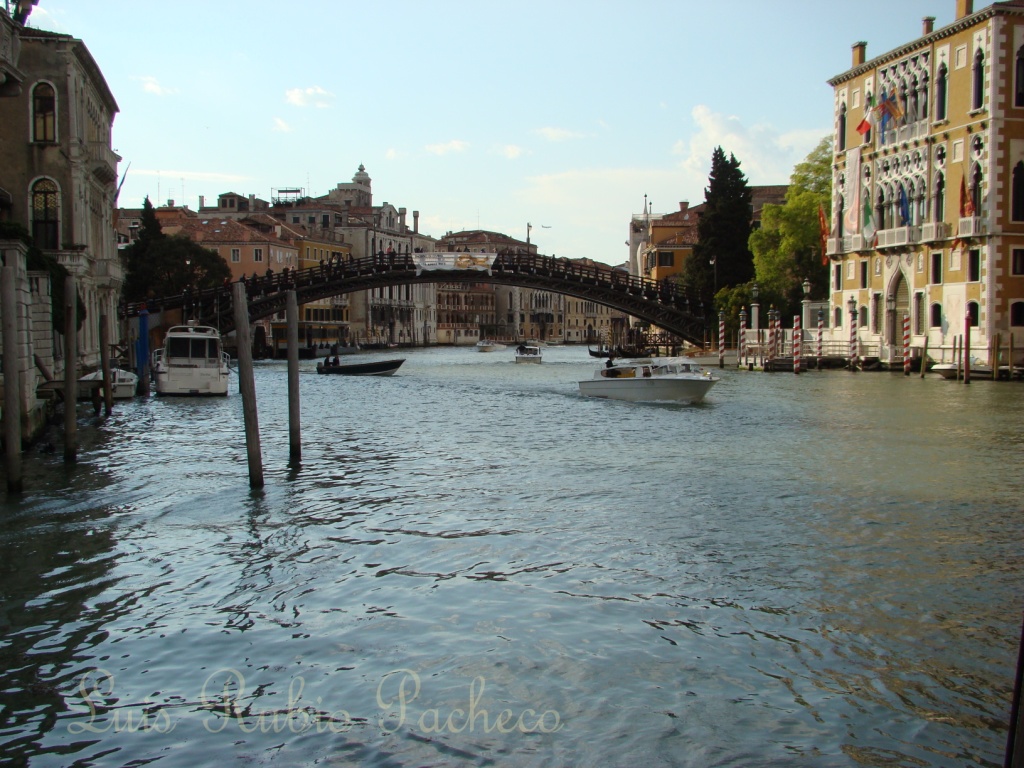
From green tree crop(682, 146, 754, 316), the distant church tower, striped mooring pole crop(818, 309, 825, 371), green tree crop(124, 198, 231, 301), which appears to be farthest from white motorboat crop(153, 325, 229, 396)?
the distant church tower

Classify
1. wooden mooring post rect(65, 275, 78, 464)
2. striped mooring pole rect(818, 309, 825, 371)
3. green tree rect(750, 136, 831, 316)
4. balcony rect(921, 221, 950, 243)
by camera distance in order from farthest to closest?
green tree rect(750, 136, 831, 316)
striped mooring pole rect(818, 309, 825, 371)
balcony rect(921, 221, 950, 243)
wooden mooring post rect(65, 275, 78, 464)

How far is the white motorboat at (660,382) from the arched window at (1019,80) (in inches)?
505

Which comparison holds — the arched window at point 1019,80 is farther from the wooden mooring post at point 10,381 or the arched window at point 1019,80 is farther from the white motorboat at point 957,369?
the wooden mooring post at point 10,381

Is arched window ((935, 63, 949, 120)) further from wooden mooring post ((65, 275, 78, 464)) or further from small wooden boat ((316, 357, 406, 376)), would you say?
wooden mooring post ((65, 275, 78, 464))

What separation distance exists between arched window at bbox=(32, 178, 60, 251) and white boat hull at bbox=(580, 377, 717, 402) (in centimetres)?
1344

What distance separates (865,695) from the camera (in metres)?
5.00

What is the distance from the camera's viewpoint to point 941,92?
103ft

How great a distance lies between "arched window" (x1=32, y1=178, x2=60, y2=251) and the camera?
26469mm

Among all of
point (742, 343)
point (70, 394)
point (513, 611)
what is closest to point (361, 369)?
point (742, 343)

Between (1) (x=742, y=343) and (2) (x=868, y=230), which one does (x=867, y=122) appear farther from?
(1) (x=742, y=343)

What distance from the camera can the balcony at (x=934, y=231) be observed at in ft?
101

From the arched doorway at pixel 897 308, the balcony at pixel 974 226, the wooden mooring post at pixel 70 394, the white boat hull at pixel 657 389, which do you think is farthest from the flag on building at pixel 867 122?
the wooden mooring post at pixel 70 394

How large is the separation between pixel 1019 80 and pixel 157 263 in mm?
31895

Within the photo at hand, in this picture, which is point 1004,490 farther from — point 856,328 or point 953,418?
point 856,328
